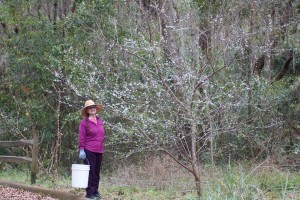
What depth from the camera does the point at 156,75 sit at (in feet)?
40.6

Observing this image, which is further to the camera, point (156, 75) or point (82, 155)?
point (156, 75)

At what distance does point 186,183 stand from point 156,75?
2.58m

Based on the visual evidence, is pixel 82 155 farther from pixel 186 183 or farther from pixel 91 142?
pixel 186 183

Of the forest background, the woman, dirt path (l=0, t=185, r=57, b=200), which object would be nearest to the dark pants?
the woman

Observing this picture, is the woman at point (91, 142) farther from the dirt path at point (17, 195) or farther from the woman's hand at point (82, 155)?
the dirt path at point (17, 195)

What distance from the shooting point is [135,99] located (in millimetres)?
12336

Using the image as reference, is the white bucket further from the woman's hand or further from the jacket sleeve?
the jacket sleeve

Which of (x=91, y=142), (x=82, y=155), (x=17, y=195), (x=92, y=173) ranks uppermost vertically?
(x=91, y=142)

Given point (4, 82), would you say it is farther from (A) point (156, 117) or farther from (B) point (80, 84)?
(A) point (156, 117)

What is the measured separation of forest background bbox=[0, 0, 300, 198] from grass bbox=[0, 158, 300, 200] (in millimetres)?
426

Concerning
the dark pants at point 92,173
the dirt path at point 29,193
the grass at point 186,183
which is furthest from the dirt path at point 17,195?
the dark pants at point 92,173

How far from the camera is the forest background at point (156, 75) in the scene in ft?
37.4

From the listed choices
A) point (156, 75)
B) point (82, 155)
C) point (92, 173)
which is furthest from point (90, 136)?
point (156, 75)

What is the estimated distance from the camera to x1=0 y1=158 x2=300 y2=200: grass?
21.5 ft
